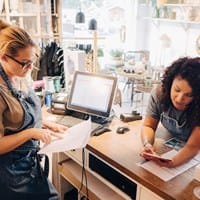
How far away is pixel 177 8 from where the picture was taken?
517 centimetres

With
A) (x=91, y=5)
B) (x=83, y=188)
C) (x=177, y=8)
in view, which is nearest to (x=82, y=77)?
(x=83, y=188)

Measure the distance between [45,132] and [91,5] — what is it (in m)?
4.95

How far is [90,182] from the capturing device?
5.60ft

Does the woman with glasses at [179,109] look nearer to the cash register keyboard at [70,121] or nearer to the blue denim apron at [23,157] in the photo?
the cash register keyboard at [70,121]

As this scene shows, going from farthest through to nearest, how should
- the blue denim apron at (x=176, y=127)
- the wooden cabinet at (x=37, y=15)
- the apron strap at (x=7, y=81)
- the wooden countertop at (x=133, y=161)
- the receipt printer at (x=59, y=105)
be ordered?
the wooden cabinet at (x=37, y=15) → the receipt printer at (x=59, y=105) → the blue denim apron at (x=176, y=127) → the apron strap at (x=7, y=81) → the wooden countertop at (x=133, y=161)

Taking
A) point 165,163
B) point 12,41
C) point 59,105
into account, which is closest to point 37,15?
point 59,105

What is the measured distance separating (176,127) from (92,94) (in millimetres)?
603

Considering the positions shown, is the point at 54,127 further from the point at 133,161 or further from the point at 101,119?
the point at 133,161

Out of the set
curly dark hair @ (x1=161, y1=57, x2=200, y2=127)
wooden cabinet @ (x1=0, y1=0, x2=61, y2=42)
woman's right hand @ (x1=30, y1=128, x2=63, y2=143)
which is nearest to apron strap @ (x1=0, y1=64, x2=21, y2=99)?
woman's right hand @ (x1=30, y1=128, x2=63, y2=143)

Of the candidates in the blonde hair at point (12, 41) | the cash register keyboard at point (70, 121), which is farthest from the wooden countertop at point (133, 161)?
the blonde hair at point (12, 41)

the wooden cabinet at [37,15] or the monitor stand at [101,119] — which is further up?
the wooden cabinet at [37,15]

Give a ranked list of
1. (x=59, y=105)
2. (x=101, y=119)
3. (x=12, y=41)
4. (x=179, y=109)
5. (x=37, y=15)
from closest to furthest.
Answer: (x=12, y=41)
(x=179, y=109)
(x=101, y=119)
(x=59, y=105)
(x=37, y=15)

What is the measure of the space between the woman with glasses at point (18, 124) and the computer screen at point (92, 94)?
492 mm

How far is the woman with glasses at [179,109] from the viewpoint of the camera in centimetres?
136
